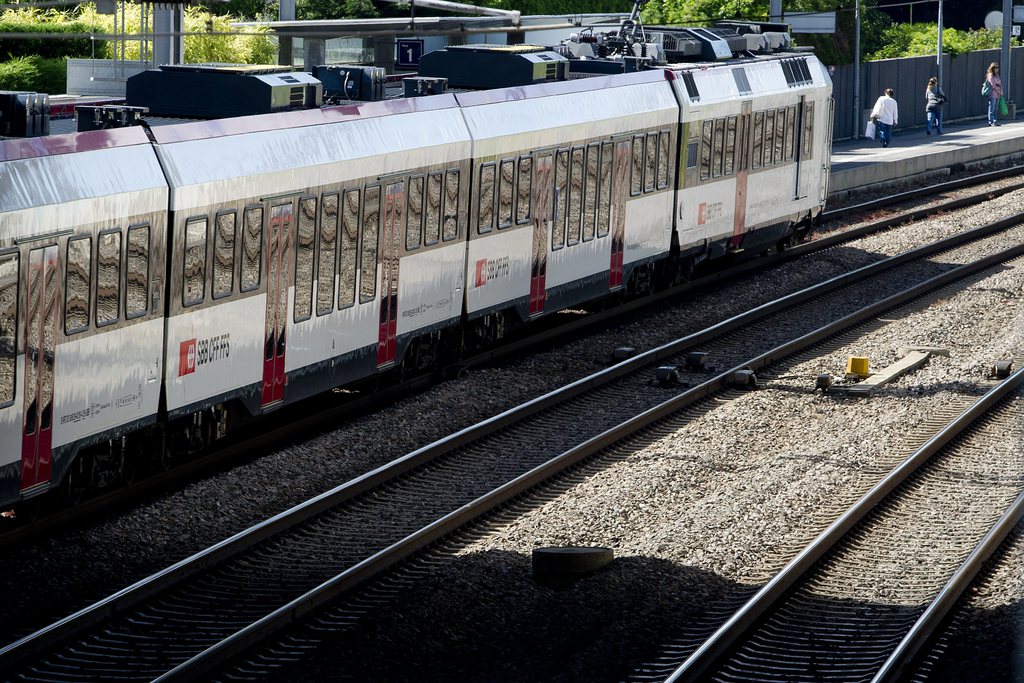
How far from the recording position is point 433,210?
16125 mm

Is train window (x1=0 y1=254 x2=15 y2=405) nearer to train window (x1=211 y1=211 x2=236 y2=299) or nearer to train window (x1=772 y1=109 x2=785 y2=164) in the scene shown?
train window (x1=211 y1=211 x2=236 y2=299)

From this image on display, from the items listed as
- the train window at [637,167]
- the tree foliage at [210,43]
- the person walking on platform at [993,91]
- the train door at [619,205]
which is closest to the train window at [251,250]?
the train door at [619,205]

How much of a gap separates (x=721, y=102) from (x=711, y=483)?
34.2 ft

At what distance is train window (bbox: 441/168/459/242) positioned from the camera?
1638 cm

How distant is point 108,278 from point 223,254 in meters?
1.49

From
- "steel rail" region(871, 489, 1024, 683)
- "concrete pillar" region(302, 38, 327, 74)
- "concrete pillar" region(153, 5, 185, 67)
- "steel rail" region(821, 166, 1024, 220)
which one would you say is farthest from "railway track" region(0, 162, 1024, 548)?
"concrete pillar" region(302, 38, 327, 74)

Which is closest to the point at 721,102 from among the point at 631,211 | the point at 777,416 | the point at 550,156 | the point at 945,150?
the point at 631,211

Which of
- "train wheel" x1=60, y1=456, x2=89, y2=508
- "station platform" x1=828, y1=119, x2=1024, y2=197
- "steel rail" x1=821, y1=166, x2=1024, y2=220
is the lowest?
"train wheel" x1=60, y1=456, x2=89, y2=508

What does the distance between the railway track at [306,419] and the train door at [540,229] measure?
63 cm

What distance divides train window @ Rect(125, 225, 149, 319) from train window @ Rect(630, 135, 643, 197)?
954 cm

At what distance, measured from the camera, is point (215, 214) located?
1282 centimetres

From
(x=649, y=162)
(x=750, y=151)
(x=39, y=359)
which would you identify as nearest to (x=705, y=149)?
(x=750, y=151)

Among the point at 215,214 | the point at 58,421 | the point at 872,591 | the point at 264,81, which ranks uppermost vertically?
the point at 264,81

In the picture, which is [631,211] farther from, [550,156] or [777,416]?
[777,416]
